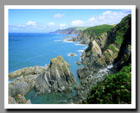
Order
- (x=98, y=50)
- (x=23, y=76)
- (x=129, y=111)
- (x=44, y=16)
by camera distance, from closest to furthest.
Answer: (x=129, y=111) → (x=44, y=16) → (x=23, y=76) → (x=98, y=50)

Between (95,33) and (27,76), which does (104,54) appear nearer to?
(27,76)

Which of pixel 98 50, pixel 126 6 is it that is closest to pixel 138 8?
pixel 126 6

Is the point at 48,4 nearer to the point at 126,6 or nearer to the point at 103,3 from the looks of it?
the point at 103,3

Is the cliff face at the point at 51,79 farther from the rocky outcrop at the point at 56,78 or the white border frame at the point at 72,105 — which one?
the white border frame at the point at 72,105

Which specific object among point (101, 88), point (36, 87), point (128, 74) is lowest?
point (36, 87)

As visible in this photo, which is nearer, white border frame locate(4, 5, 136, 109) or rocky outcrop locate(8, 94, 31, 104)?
white border frame locate(4, 5, 136, 109)

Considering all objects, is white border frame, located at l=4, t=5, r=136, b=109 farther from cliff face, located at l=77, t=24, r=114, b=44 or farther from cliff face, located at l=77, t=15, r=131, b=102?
cliff face, located at l=77, t=24, r=114, b=44

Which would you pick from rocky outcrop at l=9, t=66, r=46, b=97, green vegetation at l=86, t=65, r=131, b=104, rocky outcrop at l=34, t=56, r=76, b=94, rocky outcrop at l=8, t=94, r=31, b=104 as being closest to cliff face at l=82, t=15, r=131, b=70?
rocky outcrop at l=34, t=56, r=76, b=94
